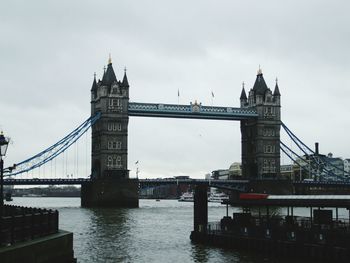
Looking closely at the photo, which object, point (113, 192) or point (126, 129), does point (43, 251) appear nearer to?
point (113, 192)

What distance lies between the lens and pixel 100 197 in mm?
114000

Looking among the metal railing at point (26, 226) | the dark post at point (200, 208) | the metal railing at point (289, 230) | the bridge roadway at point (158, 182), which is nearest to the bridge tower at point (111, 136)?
the bridge roadway at point (158, 182)

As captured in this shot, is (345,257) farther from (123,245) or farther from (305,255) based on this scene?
(123,245)

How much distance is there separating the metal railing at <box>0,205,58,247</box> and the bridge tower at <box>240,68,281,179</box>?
11190 cm

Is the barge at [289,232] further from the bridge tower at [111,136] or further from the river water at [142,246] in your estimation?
the bridge tower at [111,136]

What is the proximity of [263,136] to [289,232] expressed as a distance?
97.7 metres

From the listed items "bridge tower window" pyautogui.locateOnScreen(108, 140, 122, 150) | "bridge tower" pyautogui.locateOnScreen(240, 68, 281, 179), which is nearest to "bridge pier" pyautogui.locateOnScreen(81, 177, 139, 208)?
"bridge tower window" pyautogui.locateOnScreen(108, 140, 122, 150)

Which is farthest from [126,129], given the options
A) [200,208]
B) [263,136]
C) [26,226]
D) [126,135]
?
[26,226]

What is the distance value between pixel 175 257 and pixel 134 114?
3396 inches

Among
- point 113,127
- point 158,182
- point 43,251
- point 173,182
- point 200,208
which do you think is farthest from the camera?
point 173,182

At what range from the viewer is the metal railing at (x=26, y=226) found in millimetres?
21172

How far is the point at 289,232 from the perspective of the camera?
39500mm

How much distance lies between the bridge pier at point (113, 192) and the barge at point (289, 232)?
66382mm

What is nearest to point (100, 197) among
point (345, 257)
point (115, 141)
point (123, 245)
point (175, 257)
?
point (115, 141)
